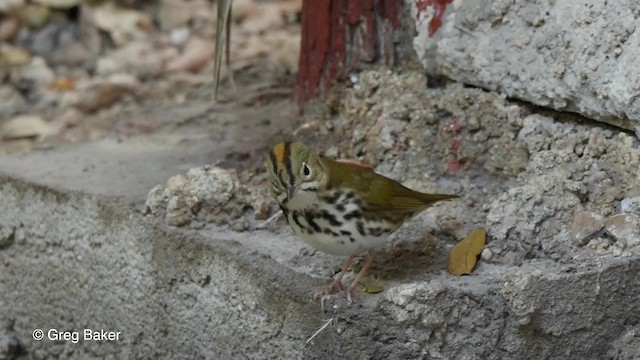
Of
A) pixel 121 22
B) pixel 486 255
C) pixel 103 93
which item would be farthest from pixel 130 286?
pixel 121 22

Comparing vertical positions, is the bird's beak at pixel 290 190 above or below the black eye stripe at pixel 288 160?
below

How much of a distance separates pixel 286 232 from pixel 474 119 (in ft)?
2.11

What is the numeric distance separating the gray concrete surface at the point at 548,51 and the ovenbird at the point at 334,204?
56 cm

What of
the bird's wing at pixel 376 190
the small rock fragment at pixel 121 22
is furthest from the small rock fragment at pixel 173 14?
the bird's wing at pixel 376 190

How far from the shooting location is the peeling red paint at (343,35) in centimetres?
391

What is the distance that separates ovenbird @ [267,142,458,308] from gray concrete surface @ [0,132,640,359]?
127 mm

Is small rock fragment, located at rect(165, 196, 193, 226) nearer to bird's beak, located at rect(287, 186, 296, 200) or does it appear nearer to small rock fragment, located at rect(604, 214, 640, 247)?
bird's beak, located at rect(287, 186, 296, 200)

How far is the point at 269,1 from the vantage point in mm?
6492

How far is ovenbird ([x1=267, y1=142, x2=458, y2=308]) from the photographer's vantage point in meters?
3.12

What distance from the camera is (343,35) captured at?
398 cm

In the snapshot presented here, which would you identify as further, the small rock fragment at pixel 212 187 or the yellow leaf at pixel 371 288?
the small rock fragment at pixel 212 187

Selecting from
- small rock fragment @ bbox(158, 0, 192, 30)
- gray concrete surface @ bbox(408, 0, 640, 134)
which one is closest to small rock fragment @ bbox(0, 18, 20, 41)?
small rock fragment @ bbox(158, 0, 192, 30)

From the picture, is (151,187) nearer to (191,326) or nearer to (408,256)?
(191,326)

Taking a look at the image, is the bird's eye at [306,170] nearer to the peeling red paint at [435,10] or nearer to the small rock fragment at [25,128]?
the peeling red paint at [435,10]
